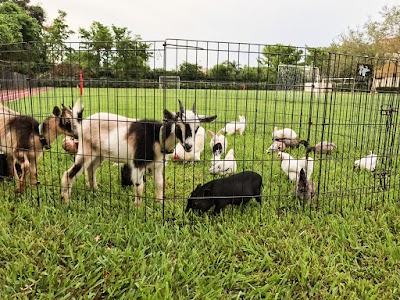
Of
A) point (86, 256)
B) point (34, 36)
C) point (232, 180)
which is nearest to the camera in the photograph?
A: point (86, 256)

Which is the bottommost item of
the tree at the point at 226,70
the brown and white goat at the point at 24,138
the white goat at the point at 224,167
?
the white goat at the point at 224,167

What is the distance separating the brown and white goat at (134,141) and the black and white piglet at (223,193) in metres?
0.45

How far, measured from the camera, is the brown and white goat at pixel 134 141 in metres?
3.89

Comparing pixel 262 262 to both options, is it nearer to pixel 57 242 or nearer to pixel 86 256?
pixel 86 256

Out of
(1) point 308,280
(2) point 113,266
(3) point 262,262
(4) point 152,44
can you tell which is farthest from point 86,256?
(4) point 152,44

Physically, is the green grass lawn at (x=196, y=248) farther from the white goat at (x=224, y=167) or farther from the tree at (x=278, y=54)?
the tree at (x=278, y=54)

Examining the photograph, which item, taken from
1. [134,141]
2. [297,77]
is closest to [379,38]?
[297,77]

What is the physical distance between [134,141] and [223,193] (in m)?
1.24

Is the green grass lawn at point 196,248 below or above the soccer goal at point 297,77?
below

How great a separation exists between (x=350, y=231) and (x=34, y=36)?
132 ft

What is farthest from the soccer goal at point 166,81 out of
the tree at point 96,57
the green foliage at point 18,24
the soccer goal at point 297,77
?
the green foliage at point 18,24

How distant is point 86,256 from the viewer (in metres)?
2.93

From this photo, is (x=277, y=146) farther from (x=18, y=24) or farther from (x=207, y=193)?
(x=18, y=24)

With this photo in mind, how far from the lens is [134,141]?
4148 mm
